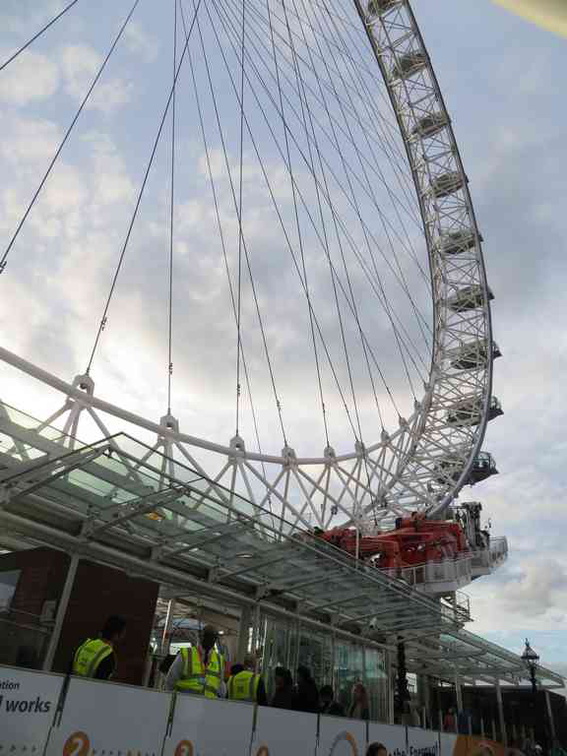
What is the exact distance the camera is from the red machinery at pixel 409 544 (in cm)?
2791

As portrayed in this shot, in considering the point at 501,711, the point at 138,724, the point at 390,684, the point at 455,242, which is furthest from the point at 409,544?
the point at 138,724

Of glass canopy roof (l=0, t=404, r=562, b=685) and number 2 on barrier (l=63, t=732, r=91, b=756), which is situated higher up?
glass canopy roof (l=0, t=404, r=562, b=685)

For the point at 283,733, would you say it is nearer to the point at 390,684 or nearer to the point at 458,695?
the point at 390,684

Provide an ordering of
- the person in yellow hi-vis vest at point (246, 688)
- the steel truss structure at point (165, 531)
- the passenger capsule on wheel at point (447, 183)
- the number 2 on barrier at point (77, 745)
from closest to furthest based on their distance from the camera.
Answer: the number 2 on barrier at point (77, 745), the person in yellow hi-vis vest at point (246, 688), the steel truss structure at point (165, 531), the passenger capsule on wheel at point (447, 183)

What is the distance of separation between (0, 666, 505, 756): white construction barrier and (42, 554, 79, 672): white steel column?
455 cm

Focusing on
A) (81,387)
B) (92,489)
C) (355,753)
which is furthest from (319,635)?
(81,387)

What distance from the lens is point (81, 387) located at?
20.7m

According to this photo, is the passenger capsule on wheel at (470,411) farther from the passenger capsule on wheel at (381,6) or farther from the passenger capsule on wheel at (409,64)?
the passenger capsule on wheel at (381,6)

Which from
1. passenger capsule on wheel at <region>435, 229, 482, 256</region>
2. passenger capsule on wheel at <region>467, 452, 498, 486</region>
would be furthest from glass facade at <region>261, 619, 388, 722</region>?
passenger capsule on wheel at <region>435, 229, 482, 256</region>

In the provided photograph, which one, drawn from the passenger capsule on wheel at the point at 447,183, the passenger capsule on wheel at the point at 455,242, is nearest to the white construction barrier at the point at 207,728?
the passenger capsule on wheel at the point at 455,242

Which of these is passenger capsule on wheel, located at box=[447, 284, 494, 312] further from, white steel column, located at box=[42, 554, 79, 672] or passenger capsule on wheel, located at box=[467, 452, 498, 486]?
white steel column, located at box=[42, 554, 79, 672]

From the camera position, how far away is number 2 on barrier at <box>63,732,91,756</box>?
532 centimetres

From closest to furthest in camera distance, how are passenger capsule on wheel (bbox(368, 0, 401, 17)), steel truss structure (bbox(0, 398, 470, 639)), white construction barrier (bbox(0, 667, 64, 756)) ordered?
1. white construction barrier (bbox(0, 667, 64, 756))
2. steel truss structure (bbox(0, 398, 470, 639))
3. passenger capsule on wheel (bbox(368, 0, 401, 17))

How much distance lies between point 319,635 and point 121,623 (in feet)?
32.3
